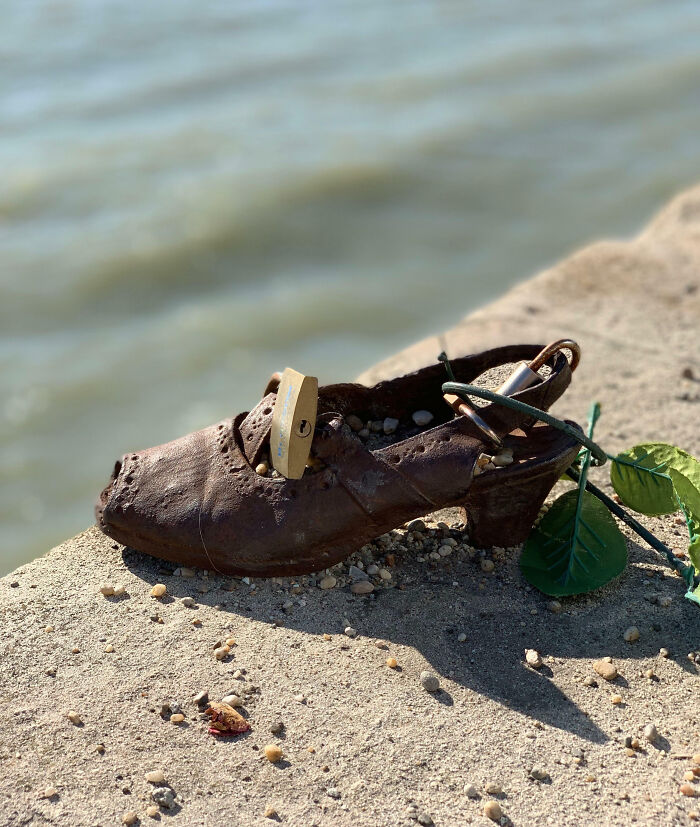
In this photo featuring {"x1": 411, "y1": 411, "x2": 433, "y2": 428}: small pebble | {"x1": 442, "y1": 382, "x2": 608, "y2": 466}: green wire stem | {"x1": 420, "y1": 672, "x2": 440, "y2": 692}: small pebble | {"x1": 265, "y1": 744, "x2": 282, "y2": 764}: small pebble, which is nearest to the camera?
{"x1": 265, "y1": 744, "x2": 282, "y2": 764}: small pebble

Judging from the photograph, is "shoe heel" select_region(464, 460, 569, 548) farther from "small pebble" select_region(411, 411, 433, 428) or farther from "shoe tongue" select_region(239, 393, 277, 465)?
"shoe tongue" select_region(239, 393, 277, 465)

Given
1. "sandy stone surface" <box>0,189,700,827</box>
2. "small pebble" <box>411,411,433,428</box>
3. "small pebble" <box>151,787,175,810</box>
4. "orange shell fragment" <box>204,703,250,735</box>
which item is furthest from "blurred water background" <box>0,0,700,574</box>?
"small pebble" <box>151,787,175,810</box>

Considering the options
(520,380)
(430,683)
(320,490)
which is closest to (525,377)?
(520,380)

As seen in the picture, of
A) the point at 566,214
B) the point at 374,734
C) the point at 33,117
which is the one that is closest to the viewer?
the point at 374,734

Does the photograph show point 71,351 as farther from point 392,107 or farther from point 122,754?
point 392,107

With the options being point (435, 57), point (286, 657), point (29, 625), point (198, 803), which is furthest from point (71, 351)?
point (435, 57)

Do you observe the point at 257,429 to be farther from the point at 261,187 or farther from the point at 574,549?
the point at 261,187
